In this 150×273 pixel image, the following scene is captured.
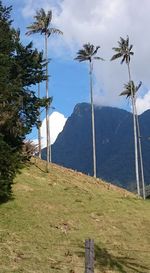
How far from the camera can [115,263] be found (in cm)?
2456

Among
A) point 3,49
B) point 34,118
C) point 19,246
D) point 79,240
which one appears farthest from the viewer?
point 34,118

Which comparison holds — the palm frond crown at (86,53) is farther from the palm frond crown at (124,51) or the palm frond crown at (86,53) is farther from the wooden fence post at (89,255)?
the wooden fence post at (89,255)

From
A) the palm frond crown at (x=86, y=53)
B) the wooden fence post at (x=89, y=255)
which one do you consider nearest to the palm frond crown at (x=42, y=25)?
the palm frond crown at (x=86, y=53)

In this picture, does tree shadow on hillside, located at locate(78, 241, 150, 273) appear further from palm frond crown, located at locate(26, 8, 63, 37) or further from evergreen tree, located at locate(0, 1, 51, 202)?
palm frond crown, located at locate(26, 8, 63, 37)

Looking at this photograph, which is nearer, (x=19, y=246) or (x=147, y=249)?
(x=19, y=246)

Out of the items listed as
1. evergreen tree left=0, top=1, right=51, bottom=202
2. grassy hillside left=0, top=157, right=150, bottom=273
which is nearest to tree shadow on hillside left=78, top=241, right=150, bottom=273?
grassy hillside left=0, top=157, right=150, bottom=273

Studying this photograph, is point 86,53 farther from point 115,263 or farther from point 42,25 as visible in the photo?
point 115,263

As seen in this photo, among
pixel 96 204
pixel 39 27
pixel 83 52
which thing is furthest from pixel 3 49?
pixel 83 52

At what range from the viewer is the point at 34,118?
1409 inches

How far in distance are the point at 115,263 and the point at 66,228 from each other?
5.92m

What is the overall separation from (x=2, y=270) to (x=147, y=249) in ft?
33.1

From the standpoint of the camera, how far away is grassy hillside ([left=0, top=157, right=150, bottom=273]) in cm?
2350

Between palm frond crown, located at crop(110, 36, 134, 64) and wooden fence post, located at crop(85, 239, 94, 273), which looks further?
palm frond crown, located at crop(110, 36, 134, 64)

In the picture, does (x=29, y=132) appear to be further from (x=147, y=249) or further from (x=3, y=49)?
(x=147, y=249)
